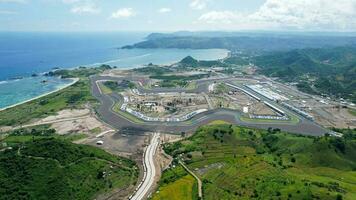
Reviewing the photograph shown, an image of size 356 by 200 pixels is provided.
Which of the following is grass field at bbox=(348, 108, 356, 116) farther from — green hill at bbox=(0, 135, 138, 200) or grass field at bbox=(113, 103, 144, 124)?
green hill at bbox=(0, 135, 138, 200)

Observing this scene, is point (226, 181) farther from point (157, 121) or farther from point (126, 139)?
point (157, 121)

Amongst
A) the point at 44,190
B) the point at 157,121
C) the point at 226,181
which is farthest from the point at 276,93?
the point at 44,190

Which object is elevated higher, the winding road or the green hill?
the green hill

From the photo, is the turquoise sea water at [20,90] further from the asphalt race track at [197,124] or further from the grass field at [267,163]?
the grass field at [267,163]

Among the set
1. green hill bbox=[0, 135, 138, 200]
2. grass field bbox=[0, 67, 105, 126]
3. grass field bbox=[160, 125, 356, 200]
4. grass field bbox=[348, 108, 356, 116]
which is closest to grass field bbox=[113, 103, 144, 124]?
grass field bbox=[0, 67, 105, 126]

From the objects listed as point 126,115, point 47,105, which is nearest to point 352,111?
point 126,115

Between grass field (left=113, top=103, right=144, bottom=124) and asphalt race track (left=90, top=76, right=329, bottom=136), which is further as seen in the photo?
grass field (left=113, top=103, right=144, bottom=124)

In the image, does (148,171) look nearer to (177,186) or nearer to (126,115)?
(177,186)
